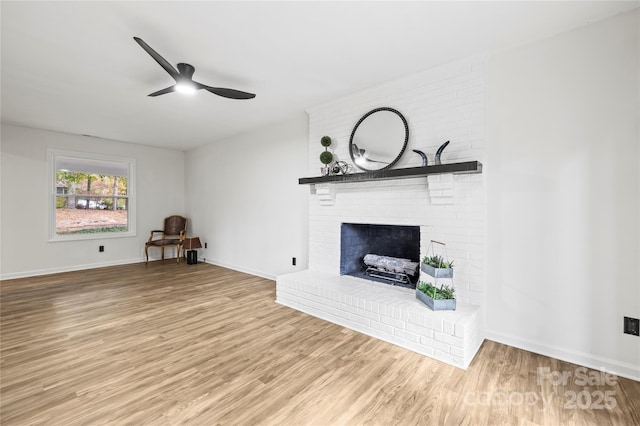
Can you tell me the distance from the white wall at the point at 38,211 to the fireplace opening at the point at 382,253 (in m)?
4.70

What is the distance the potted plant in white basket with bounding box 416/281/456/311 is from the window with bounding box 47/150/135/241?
5.76m

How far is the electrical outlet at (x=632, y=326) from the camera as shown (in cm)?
195

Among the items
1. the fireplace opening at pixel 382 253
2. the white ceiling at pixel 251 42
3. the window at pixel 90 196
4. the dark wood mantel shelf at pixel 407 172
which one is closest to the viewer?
the white ceiling at pixel 251 42

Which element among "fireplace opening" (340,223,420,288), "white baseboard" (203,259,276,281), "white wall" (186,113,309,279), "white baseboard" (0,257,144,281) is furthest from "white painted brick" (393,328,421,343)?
"white baseboard" (0,257,144,281)

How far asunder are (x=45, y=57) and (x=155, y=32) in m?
1.21

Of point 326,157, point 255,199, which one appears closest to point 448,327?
point 326,157

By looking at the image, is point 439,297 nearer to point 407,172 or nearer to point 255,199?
point 407,172

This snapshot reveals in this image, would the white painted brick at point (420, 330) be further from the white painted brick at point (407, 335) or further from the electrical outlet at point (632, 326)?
the electrical outlet at point (632, 326)

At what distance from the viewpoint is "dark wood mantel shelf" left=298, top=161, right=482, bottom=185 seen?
94.2 inches

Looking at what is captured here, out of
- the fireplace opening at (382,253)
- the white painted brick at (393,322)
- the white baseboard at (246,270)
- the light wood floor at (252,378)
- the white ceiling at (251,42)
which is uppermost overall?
the white ceiling at (251,42)

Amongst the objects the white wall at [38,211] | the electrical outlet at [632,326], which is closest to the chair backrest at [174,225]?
the white wall at [38,211]

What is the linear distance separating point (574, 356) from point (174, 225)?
652 centimetres

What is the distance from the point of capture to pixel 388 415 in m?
1.62

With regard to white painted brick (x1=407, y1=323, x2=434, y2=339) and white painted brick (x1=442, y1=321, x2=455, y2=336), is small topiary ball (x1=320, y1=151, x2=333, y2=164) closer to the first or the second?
white painted brick (x1=407, y1=323, x2=434, y2=339)
